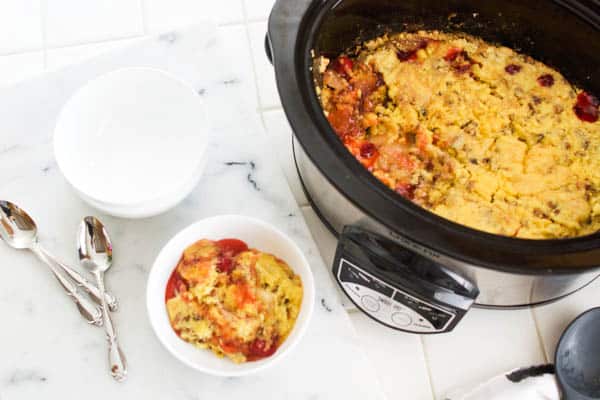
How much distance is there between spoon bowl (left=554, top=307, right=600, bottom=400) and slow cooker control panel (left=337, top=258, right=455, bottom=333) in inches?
9.4

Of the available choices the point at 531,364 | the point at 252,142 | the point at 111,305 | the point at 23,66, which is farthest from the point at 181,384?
the point at 23,66

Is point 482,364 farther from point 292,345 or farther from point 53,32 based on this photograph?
point 53,32

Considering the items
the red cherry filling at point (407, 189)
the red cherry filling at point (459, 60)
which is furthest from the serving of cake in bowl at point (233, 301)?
the red cherry filling at point (459, 60)

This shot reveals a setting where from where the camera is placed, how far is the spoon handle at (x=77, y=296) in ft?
3.55

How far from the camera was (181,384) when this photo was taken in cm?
106

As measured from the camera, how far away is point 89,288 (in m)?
1.09

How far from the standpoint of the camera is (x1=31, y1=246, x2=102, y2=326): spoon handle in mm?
1083

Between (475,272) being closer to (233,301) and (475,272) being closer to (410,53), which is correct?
(233,301)

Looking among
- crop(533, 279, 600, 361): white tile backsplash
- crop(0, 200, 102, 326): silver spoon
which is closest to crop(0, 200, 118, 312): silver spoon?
crop(0, 200, 102, 326): silver spoon

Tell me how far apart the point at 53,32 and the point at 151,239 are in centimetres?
57

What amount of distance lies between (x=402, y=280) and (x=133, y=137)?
55 centimetres

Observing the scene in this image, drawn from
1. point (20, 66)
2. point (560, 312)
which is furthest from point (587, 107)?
point (20, 66)

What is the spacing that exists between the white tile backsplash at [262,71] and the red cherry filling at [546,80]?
499 mm

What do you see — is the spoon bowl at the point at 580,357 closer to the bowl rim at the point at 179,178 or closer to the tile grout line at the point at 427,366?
the tile grout line at the point at 427,366
